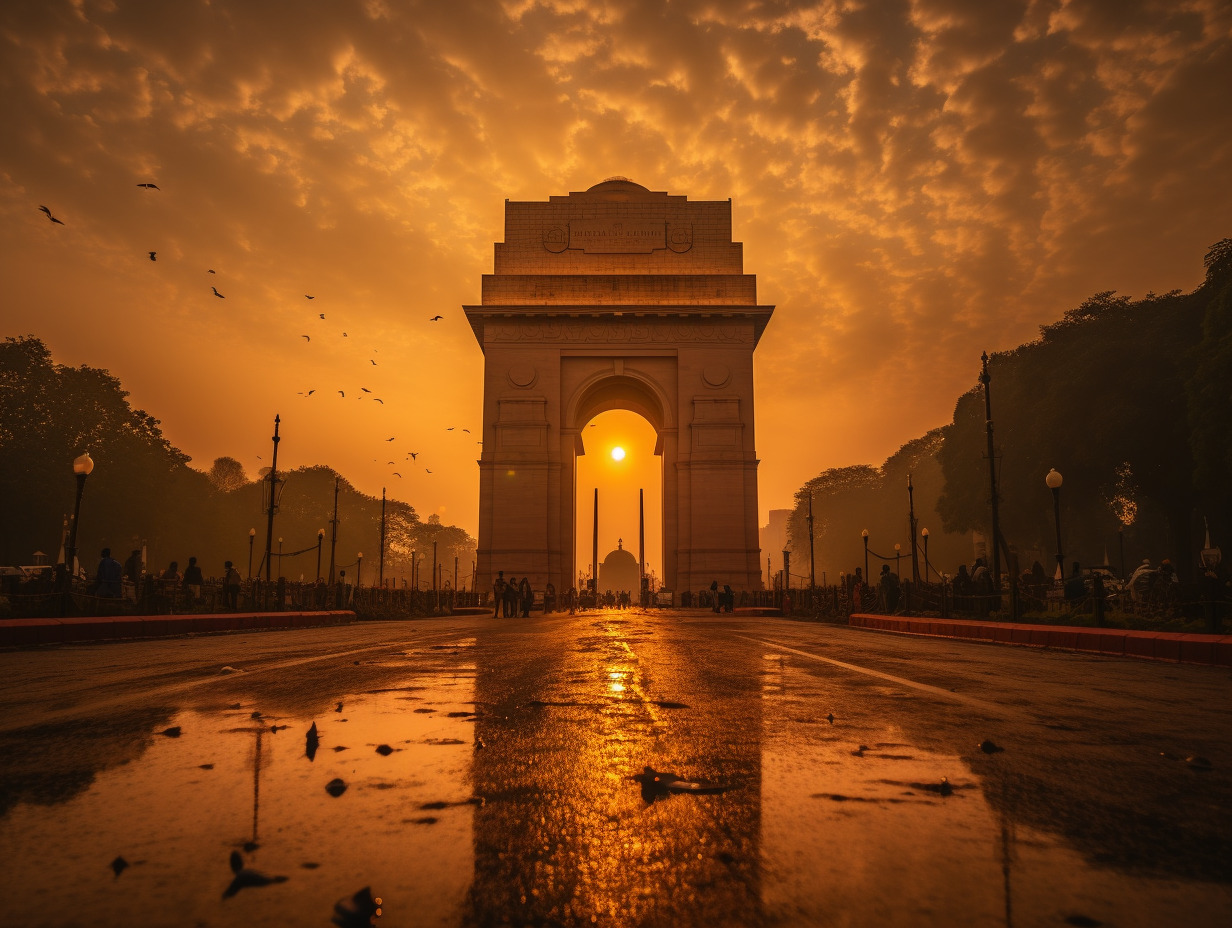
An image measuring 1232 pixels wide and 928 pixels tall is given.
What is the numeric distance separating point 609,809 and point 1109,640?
986 cm

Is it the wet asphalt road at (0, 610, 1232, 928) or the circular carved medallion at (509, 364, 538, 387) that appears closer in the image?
the wet asphalt road at (0, 610, 1232, 928)

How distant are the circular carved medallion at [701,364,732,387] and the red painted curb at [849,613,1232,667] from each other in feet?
98.7

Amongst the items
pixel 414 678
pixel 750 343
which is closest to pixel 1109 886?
pixel 414 678

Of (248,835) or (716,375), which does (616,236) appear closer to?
(716,375)

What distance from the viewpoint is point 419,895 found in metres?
1.48

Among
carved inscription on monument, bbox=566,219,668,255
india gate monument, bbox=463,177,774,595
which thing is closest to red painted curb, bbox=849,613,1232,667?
india gate monument, bbox=463,177,774,595

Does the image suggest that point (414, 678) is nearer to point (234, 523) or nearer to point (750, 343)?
point (750, 343)

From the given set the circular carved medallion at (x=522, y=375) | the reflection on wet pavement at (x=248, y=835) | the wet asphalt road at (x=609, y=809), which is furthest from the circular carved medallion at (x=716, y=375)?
the reflection on wet pavement at (x=248, y=835)

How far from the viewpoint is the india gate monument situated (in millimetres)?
42500

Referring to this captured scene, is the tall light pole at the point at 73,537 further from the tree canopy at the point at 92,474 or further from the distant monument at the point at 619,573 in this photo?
the distant monument at the point at 619,573

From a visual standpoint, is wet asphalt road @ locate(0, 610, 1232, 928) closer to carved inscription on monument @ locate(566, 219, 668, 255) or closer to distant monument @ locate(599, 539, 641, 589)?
carved inscription on monument @ locate(566, 219, 668, 255)

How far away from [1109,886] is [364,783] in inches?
73.7

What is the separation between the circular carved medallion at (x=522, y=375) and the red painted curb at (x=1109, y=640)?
31674 mm

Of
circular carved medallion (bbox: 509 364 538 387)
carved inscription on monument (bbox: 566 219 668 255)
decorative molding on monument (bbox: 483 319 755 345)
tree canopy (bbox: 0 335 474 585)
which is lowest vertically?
tree canopy (bbox: 0 335 474 585)
